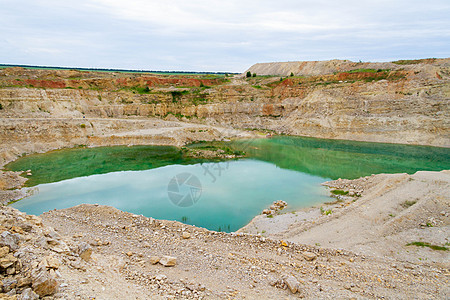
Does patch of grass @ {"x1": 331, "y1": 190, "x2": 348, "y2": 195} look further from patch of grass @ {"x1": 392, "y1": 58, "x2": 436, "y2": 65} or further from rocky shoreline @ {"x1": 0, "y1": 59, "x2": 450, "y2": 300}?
patch of grass @ {"x1": 392, "y1": 58, "x2": 436, "y2": 65}

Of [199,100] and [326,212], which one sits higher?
[199,100]

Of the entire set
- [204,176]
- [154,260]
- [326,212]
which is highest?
[154,260]

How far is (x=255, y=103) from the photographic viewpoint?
162 ft

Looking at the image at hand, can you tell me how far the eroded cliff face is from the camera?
3250 cm

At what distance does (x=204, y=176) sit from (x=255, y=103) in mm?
31690

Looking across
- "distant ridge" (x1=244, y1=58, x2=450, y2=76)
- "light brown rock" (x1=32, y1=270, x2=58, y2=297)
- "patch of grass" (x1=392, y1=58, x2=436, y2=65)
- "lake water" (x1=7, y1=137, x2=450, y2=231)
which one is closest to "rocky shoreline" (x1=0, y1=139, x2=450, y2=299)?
"light brown rock" (x1=32, y1=270, x2=58, y2=297)

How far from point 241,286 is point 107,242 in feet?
14.8

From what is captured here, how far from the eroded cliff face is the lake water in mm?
4184

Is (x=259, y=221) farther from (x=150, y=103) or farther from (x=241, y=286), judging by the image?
(x=150, y=103)

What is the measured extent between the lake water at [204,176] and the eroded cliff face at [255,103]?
418 cm

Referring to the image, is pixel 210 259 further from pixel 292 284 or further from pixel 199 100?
pixel 199 100

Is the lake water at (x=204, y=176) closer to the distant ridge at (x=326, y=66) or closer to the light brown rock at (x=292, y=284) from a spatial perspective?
the light brown rock at (x=292, y=284)

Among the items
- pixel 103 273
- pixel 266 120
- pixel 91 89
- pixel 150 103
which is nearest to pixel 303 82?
pixel 266 120

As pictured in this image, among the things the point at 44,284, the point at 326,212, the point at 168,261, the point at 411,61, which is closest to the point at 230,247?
the point at 168,261
